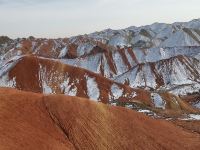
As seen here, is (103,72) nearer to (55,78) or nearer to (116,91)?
(55,78)

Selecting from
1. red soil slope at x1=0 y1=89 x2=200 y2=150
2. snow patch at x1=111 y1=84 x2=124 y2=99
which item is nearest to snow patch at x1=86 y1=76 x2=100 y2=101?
snow patch at x1=111 y1=84 x2=124 y2=99

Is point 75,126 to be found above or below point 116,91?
above

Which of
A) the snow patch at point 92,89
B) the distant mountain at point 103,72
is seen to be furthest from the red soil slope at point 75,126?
the snow patch at point 92,89

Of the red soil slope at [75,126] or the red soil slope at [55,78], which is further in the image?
the red soil slope at [55,78]

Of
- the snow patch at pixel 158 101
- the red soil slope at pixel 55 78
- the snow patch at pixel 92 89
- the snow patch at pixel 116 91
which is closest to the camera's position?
the snow patch at pixel 92 89

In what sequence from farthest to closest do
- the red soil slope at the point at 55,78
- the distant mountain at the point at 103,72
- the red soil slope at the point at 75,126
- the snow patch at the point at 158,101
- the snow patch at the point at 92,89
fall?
the distant mountain at the point at 103,72 < the red soil slope at the point at 55,78 < the snow patch at the point at 158,101 < the snow patch at the point at 92,89 < the red soil slope at the point at 75,126

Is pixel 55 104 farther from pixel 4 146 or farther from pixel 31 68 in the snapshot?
pixel 31 68

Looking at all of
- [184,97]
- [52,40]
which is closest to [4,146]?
[184,97]

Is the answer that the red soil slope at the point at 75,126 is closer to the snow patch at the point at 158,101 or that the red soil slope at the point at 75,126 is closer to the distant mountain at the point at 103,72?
the distant mountain at the point at 103,72

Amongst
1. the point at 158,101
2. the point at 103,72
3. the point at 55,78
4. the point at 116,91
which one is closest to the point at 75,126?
the point at 116,91
